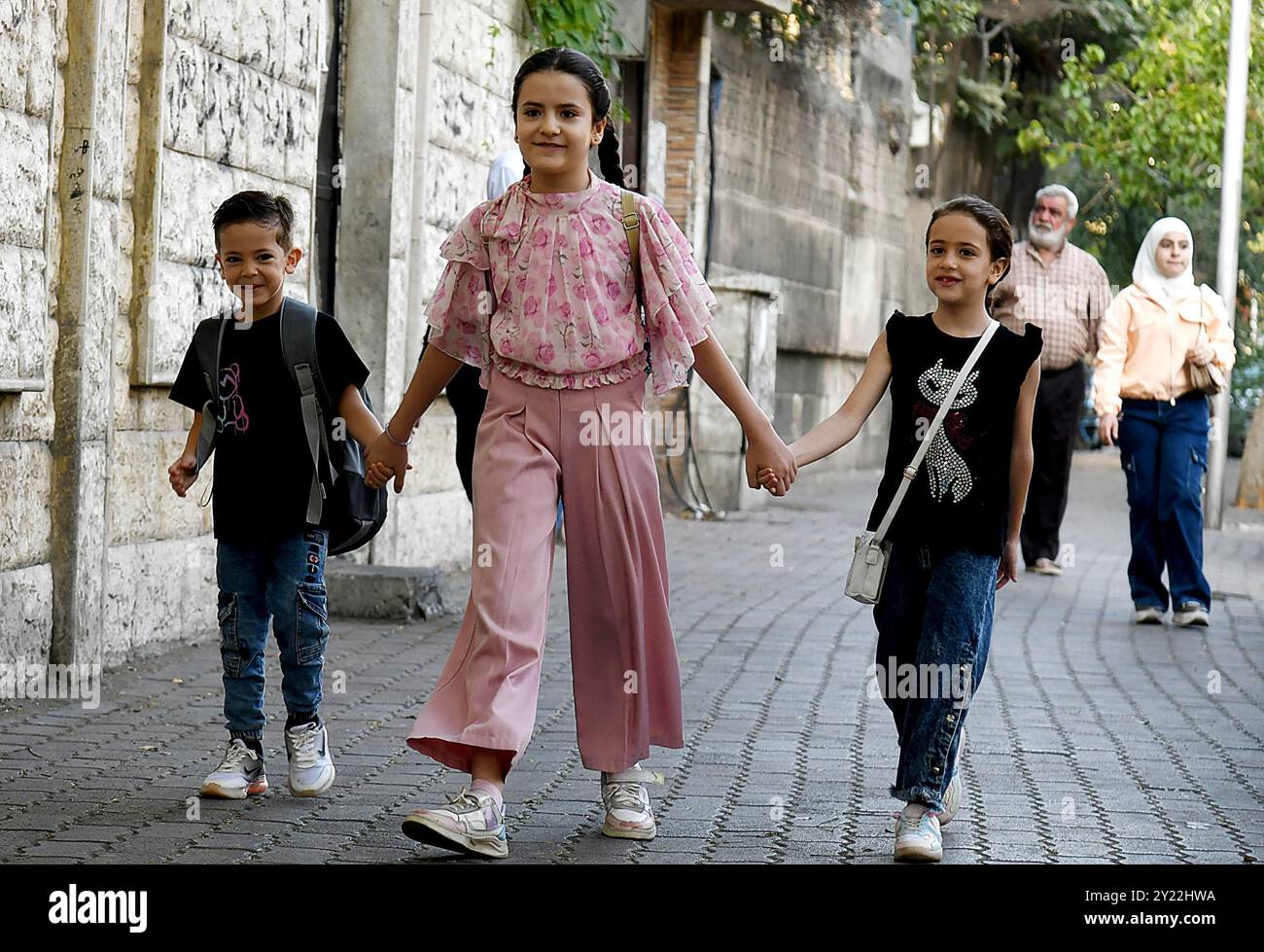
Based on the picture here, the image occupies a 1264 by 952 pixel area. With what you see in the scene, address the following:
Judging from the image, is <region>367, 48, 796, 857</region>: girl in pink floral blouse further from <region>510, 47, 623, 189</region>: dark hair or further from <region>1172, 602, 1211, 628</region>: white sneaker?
<region>1172, 602, 1211, 628</region>: white sneaker

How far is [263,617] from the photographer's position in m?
5.54

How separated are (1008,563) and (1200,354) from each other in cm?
532

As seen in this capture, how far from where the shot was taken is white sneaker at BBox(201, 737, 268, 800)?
5398 millimetres

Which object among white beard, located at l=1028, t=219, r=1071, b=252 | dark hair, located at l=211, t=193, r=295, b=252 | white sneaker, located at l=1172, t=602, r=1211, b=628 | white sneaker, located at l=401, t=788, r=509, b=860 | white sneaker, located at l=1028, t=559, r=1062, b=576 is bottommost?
white sneaker, located at l=401, t=788, r=509, b=860

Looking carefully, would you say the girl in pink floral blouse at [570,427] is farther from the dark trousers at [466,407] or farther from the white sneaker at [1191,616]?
the white sneaker at [1191,616]

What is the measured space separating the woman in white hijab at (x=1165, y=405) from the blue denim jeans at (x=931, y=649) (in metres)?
5.30

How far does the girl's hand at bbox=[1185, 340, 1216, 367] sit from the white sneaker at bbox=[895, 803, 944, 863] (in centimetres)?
573

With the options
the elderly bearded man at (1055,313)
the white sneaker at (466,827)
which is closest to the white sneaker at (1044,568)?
the elderly bearded man at (1055,313)

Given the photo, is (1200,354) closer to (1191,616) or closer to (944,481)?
(1191,616)

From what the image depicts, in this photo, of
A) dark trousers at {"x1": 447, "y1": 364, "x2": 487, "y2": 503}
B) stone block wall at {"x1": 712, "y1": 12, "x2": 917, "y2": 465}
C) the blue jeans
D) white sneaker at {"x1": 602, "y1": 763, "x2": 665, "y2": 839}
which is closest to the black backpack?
white sneaker at {"x1": 602, "y1": 763, "x2": 665, "y2": 839}

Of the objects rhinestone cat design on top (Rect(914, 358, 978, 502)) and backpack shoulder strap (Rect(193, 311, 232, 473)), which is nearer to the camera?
rhinestone cat design on top (Rect(914, 358, 978, 502))

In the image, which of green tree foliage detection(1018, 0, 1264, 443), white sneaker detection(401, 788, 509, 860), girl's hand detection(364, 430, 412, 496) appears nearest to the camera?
white sneaker detection(401, 788, 509, 860)

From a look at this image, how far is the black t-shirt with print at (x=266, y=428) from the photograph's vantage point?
17.9ft

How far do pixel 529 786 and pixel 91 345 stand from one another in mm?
2583
